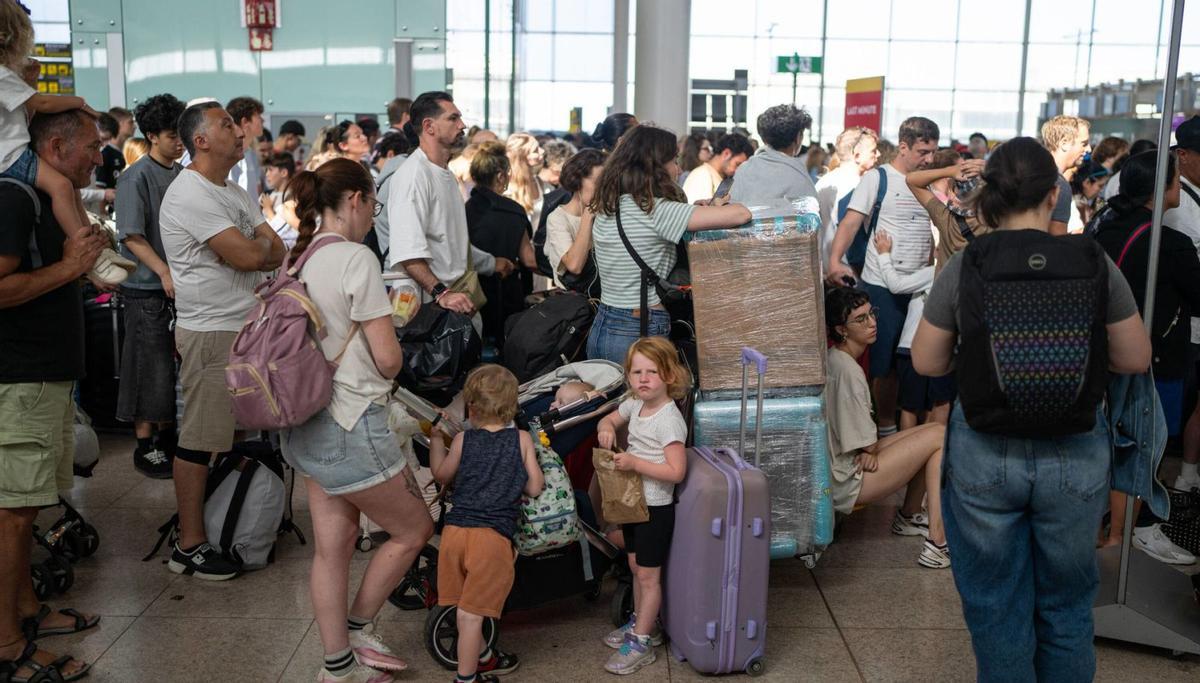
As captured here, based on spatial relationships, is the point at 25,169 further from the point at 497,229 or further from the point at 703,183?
the point at 703,183

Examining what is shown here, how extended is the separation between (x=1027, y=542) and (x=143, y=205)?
4.02 meters

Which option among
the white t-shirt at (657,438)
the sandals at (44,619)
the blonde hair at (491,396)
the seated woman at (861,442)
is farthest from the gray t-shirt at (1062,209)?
the sandals at (44,619)

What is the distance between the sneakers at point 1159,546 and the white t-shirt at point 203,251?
12.6 feet

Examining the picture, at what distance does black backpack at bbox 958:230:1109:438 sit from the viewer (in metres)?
2.54

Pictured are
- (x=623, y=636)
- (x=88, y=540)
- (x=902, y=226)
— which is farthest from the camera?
(x=902, y=226)

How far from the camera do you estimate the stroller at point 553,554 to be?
3.60 meters

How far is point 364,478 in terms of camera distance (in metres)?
3.20

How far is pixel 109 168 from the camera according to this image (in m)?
9.15

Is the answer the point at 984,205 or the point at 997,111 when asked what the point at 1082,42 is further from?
the point at 984,205

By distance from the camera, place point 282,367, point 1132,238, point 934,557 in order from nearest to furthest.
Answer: point 282,367 < point 1132,238 < point 934,557

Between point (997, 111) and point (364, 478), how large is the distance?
24.6 meters

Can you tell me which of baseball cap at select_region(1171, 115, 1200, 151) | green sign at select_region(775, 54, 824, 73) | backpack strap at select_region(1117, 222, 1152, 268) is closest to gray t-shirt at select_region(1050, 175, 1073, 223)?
baseball cap at select_region(1171, 115, 1200, 151)

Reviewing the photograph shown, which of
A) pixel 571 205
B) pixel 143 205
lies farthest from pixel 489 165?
pixel 143 205

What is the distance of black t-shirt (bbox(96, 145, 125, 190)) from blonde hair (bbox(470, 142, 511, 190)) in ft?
14.8
